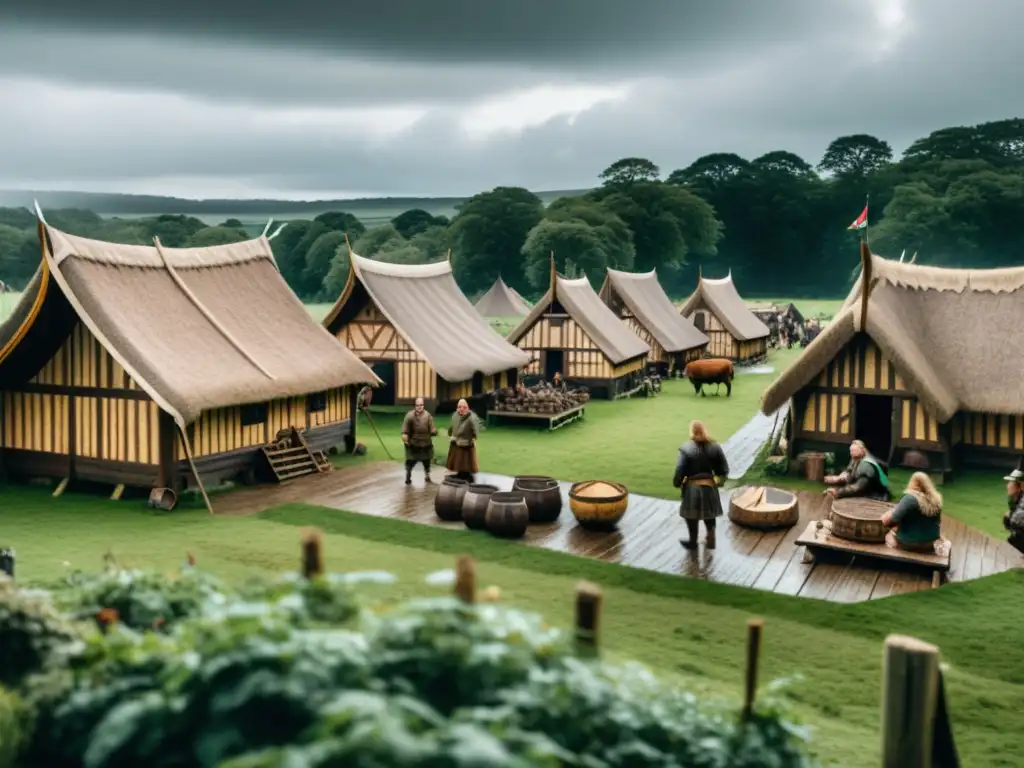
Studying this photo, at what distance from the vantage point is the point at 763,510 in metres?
14.0

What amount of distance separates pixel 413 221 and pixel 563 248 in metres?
44.5

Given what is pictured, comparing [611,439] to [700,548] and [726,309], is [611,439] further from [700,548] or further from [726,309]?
[726,309]

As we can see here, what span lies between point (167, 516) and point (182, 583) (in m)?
10.4

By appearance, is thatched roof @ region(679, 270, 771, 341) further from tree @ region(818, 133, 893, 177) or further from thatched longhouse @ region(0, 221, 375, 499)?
tree @ region(818, 133, 893, 177)

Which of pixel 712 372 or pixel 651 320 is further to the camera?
pixel 651 320

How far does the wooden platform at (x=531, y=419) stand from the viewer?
24.5 meters

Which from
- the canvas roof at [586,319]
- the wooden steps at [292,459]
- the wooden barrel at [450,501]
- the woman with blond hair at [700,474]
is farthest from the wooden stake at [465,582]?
the canvas roof at [586,319]

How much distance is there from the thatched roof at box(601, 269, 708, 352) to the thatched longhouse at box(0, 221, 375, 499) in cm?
2069

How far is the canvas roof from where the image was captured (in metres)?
31.1

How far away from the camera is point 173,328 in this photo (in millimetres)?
17000

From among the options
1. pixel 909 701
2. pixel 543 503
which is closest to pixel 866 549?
pixel 543 503

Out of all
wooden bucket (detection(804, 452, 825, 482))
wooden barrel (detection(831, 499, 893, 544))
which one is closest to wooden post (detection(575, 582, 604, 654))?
wooden barrel (detection(831, 499, 893, 544))

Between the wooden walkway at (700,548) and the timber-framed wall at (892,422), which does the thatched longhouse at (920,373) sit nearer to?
the timber-framed wall at (892,422)

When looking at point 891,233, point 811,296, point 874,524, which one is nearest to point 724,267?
point 811,296
